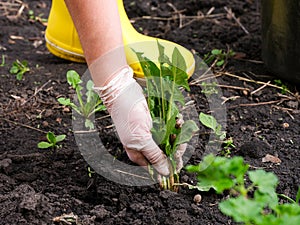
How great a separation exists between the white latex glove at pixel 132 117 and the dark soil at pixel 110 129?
0.32 ft

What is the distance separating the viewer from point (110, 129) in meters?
1.87

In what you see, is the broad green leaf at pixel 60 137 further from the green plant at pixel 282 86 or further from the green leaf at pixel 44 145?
the green plant at pixel 282 86

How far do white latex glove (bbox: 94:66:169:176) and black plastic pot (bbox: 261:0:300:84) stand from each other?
683 mm

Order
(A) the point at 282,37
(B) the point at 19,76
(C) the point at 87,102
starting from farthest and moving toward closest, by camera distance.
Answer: (B) the point at 19,76 < (A) the point at 282,37 < (C) the point at 87,102

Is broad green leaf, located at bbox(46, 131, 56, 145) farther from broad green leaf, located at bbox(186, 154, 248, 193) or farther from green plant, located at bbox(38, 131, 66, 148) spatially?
broad green leaf, located at bbox(186, 154, 248, 193)

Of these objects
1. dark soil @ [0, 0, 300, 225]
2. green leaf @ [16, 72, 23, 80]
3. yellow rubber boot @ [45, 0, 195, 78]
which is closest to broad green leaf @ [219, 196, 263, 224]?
dark soil @ [0, 0, 300, 225]

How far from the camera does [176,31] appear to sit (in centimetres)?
252

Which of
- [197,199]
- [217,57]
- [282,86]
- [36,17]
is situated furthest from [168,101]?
[36,17]

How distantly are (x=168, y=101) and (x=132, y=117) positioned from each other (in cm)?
13

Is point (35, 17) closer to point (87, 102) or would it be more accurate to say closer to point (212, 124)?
point (87, 102)

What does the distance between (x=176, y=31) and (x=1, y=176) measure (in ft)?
3.76

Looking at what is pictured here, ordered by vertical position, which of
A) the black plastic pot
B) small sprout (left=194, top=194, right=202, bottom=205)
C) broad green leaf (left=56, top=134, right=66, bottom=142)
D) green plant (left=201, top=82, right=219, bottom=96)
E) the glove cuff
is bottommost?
green plant (left=201, top=82, right=219, bottom=96)

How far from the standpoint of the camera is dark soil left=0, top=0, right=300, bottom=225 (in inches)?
58.5

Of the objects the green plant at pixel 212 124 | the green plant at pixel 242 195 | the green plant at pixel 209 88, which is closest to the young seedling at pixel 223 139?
the green plant at pixel 212 124
